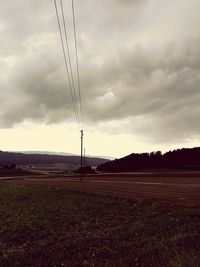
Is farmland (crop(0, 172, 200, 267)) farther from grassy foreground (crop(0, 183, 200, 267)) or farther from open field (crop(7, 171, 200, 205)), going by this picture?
open field (crop(7, 171, 200, 205))

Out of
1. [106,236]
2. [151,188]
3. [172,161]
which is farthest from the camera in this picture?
[172,161]

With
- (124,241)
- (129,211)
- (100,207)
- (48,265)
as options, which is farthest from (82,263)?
(100,207)

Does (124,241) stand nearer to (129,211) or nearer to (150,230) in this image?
(150,230)

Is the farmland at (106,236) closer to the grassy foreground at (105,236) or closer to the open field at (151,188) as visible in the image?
the grassy foreground at (105,236)

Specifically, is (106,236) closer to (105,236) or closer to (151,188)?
(105,236)

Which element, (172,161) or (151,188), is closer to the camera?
(151,188)

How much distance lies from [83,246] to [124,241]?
198 centimetres

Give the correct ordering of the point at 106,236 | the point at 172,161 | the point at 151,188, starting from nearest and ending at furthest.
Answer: the point at 106,236 → the point at 151,188 → the point at 172,161

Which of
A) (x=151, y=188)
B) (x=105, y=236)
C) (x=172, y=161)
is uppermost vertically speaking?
(x=172, y=161)

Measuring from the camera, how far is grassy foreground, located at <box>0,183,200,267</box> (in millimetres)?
13289

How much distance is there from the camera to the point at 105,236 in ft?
55.5

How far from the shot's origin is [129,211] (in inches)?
913

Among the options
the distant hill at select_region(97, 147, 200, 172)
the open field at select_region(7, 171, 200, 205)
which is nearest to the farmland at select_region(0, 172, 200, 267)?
the open field at select_region(7, 171, 200, 205)

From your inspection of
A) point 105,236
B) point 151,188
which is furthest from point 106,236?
point 151,188
